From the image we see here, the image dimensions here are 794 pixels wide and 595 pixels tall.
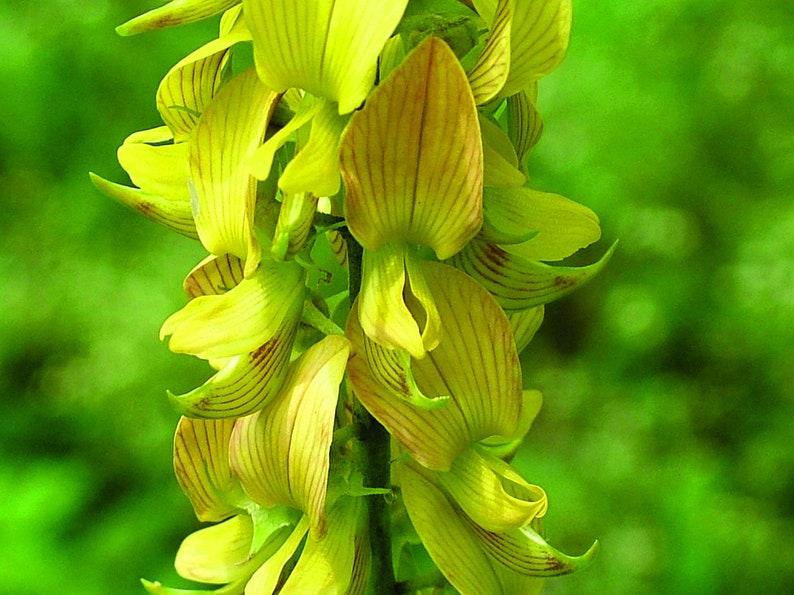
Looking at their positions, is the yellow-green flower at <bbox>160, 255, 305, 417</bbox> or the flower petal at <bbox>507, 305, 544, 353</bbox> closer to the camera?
the yellow-green flower at <bbox>160, 255, 305, 417</bbox>

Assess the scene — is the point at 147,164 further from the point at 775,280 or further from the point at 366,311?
the point at 775,280

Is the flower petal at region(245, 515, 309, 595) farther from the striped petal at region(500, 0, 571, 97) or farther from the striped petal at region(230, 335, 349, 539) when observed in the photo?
the striped petal at region(500, 0, 571, 97)

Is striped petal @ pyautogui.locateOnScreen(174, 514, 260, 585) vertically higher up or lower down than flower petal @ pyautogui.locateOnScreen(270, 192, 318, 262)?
lower down

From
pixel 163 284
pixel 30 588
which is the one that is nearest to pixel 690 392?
pixel 163 284

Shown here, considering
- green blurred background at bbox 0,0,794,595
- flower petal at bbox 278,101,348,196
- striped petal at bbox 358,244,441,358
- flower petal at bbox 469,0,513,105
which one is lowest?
green blurred background at bbox 0,0,794,595

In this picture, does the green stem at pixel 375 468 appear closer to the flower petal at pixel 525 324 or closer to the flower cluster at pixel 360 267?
the flower cluster at pixel 360 267

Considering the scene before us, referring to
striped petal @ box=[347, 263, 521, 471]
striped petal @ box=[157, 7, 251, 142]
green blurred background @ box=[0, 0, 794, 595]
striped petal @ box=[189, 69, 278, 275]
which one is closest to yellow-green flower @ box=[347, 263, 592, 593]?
striped petal @ box=[347, 263, 521, 471]

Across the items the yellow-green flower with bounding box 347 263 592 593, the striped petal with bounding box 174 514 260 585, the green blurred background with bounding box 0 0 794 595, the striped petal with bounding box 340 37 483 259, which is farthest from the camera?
the green blurred background with bounding box 0 0 794 595
